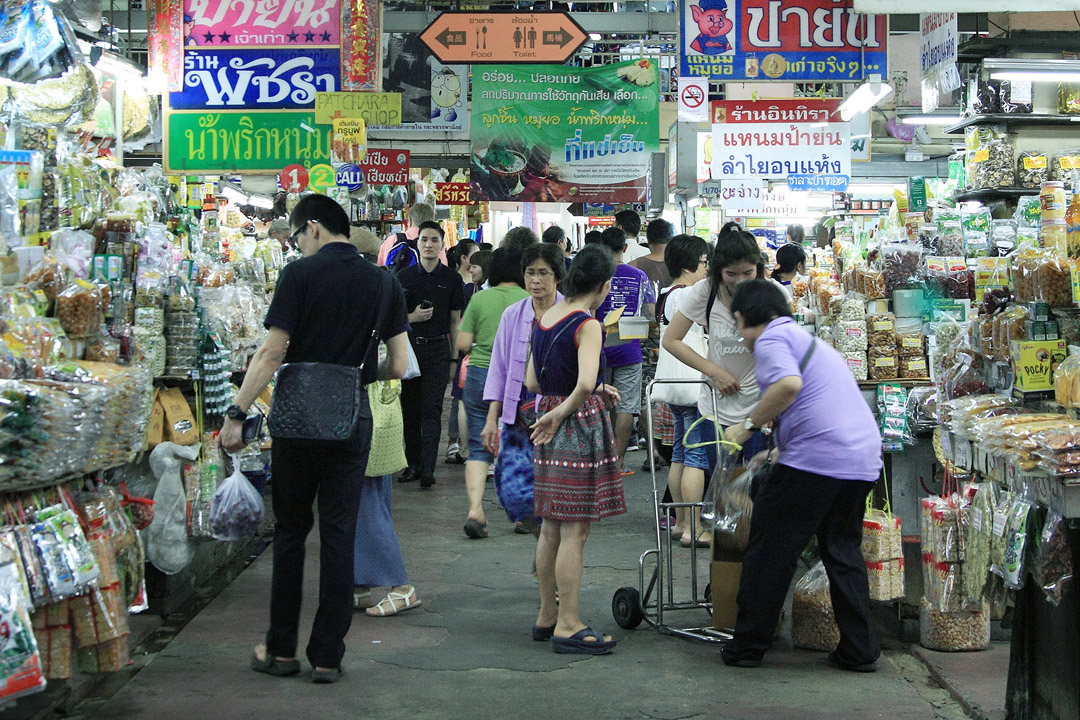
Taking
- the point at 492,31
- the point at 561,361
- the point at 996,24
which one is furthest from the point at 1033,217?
the point at 492,31

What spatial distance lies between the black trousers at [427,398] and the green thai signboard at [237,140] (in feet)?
8.39

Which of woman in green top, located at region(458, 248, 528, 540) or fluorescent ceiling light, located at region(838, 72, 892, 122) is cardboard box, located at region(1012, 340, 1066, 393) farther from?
fluorescent ceiling light, located at region(838, 72, 892, 122)

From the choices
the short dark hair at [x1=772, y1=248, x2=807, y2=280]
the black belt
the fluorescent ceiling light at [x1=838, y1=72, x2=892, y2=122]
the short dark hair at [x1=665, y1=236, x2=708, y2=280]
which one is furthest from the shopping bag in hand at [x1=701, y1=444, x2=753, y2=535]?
the fluorescent ceiling light at [x1=838, y1=72, x2=892, y2=122]

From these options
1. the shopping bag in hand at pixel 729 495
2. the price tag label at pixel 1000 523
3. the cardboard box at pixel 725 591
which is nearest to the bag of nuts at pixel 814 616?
the cardboard box at pixel 725 591

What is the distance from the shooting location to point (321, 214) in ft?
14.9

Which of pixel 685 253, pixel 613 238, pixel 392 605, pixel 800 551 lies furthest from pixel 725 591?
pixel 613 238

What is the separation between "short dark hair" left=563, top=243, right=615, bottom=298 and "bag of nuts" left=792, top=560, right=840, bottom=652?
4.97 feet

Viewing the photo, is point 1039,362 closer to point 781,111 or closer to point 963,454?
point 963,454

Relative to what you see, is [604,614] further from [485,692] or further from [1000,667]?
[1000,667]

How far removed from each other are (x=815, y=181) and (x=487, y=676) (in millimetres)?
8421

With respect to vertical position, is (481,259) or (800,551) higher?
(481,259)

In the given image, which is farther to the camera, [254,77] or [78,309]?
[254,77]

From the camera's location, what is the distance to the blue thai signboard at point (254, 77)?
1005 cm

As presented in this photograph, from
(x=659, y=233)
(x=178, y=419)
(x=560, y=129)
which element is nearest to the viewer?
(x=178, y=419)
